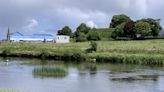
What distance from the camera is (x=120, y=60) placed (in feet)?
332

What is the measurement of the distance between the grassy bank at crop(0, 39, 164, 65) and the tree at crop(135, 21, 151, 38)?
22.7 m

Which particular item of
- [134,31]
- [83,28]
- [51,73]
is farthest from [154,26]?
[51,73]

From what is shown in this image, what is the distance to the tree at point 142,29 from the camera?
143 meters

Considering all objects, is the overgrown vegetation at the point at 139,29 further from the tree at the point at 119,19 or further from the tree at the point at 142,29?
the tree at the point at 119,19

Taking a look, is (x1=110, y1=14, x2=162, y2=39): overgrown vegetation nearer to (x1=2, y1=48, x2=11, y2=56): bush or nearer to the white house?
the white house

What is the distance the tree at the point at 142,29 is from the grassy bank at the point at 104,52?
2273cm

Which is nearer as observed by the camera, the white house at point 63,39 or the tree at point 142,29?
the tree at point 142,29

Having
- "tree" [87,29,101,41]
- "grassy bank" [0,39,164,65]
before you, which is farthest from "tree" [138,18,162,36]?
"grassy bank" [0,39,164,65]

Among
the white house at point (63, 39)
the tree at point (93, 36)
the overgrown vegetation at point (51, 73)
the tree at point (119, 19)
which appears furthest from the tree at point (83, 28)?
the overgrown vegetation at point (51, 73)

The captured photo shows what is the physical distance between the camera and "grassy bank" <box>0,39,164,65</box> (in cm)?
10038

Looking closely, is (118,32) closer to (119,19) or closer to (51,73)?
(119,19)

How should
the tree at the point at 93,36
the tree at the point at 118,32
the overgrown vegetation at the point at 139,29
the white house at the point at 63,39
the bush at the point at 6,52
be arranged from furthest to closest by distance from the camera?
the tree at the point at 118,32
the tree at the point at 93,36
the white house at the point at 63,39
the overgrown vegetation at the point at 139,29
the bush at the point at 6,52

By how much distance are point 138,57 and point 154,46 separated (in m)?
12.8

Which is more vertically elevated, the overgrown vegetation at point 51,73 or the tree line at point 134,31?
the tree line at point 134,31
